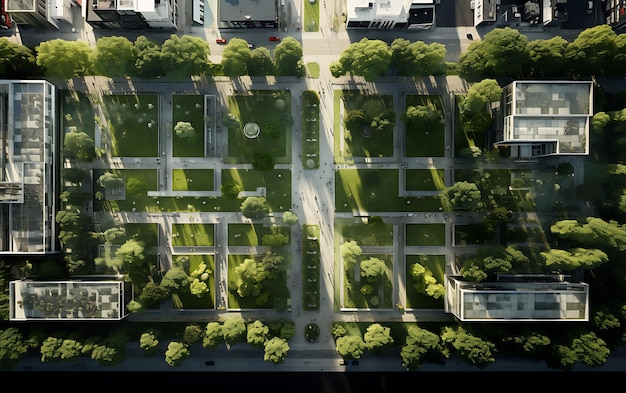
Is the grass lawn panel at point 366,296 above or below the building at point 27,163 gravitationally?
below

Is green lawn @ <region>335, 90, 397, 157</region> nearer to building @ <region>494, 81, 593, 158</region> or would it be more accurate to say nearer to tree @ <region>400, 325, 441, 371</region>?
building @ <region>494, 81, 593, 158</region>

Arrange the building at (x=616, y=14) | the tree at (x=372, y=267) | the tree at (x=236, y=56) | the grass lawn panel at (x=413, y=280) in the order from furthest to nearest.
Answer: the grass lawn panel at (x=413, y=280) < the building at (x=616, y=14) < the tree at (x=372, y=267) < the tree at (x=236, y=56)

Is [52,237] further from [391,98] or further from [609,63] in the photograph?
[609,63]

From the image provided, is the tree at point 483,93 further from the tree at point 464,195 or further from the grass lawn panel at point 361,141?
the grass lawn panel at point 361,141

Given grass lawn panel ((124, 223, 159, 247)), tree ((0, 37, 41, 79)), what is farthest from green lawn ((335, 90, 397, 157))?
tree ((0, 37, 41, 79))

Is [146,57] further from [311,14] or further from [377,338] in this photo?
[377,338]

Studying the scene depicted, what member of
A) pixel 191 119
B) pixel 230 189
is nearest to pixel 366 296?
pixel 230 189

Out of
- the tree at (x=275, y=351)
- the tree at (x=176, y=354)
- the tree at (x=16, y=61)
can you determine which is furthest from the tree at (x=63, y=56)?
the tree at (x=275, y=351)
